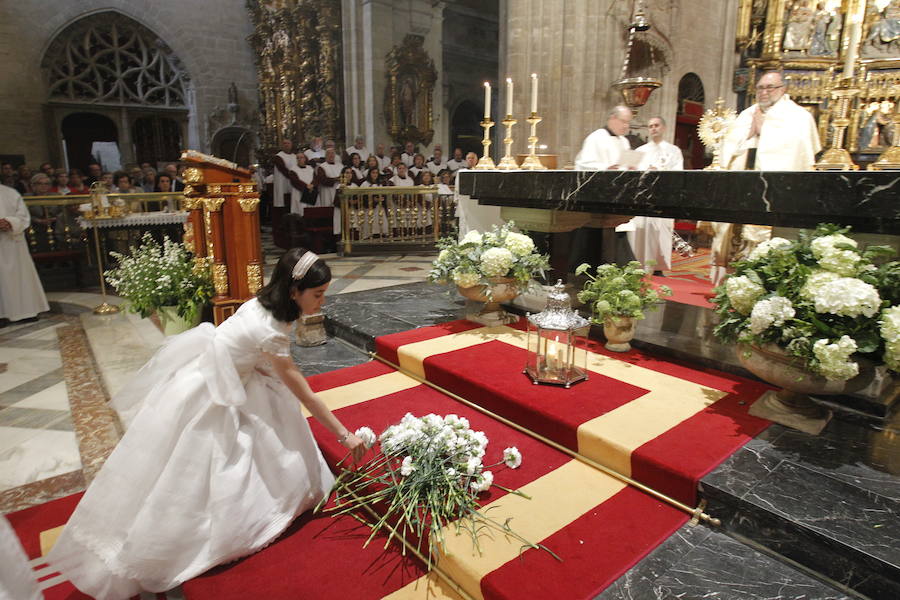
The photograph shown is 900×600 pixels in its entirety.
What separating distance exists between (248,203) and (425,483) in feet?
9.24

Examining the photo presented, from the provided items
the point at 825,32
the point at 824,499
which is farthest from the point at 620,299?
the point at 825,32

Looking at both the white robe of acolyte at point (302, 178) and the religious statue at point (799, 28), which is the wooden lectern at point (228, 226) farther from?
the religious statue at point (799, 28)

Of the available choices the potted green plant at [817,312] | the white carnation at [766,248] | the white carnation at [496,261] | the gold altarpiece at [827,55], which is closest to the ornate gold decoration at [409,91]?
the gold altarpiece at [827,55]

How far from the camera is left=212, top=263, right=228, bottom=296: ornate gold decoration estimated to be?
416 centimetres

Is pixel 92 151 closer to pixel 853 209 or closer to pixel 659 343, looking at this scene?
pixel 659 343

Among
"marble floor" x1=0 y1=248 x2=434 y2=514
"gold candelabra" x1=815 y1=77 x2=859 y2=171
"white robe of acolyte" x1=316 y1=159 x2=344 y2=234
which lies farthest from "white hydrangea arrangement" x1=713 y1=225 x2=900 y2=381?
"white robe of acolyte" x1=316 y1=159 x2=344 y2=234

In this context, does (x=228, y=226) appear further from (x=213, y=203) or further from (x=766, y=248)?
(x=766, y=248)

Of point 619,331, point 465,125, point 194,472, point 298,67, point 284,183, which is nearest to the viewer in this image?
point 194,472

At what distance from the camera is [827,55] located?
9633 millimetres

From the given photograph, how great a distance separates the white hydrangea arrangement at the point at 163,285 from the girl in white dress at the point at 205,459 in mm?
2111

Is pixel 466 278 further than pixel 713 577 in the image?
Yes

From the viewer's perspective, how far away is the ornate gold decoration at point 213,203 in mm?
4038

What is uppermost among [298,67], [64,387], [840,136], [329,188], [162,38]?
[162,38]

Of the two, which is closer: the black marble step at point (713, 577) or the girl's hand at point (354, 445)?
the black marble step at point (713, 577)
